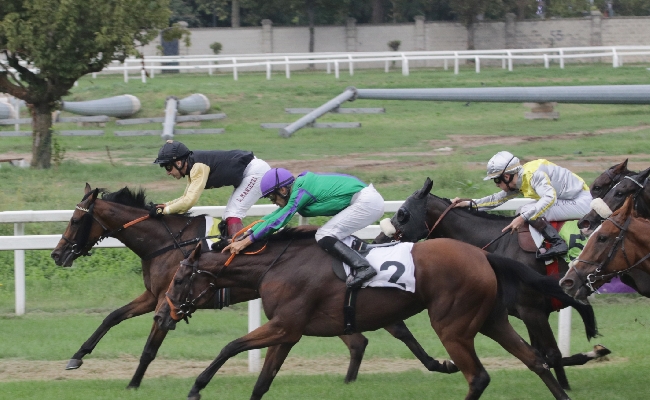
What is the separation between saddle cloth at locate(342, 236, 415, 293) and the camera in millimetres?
6469

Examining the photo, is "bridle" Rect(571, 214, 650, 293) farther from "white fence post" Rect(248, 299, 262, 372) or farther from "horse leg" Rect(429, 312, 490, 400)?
"white fence post" Rect(248, 299, 262, 372)

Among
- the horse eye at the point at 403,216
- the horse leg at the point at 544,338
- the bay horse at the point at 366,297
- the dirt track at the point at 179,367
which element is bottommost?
the dirt track at the point at 179,367

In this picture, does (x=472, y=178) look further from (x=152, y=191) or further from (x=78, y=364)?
(x=78, y=364)

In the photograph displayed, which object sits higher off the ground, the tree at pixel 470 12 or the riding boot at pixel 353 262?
the tree at pixel 470 12

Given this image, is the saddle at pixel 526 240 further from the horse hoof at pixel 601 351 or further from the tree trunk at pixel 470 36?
the tree trunk at pixel 470 36

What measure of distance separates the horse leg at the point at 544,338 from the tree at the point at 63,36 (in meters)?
10.7

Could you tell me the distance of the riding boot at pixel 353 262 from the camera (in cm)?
648

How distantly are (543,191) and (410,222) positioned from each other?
1.11 meters

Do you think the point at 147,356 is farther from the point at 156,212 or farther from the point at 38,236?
the point at 38,236

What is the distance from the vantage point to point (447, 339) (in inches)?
253

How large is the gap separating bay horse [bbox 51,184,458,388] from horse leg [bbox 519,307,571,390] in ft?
2.90

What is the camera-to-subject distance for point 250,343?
21.3ft

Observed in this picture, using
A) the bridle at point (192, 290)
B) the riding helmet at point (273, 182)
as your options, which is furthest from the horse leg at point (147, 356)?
the riding helmet at point (273, 182)

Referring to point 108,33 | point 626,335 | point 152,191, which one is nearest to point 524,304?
point 626,335
